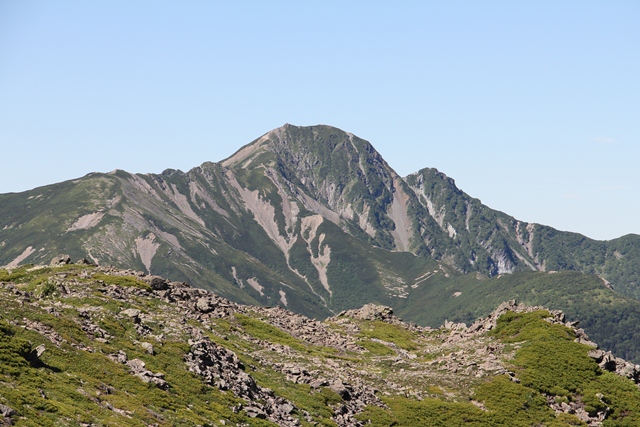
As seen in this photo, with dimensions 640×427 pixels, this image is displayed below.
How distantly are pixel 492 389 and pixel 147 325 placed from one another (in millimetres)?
37185

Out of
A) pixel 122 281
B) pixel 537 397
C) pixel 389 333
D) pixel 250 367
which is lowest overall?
pixel 537 397

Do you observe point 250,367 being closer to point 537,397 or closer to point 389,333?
point 537,397

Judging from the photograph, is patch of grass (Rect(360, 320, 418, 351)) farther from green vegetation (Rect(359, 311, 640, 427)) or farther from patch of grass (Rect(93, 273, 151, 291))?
patch of grass (Rect(93, 273, 151, 291))

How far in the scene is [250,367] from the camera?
77750 mm

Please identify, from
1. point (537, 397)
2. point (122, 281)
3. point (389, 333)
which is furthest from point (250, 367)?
point (389, 333)

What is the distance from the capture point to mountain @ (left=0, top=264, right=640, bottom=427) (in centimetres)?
5444

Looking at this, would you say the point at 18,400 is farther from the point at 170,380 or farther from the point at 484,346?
the point at 484,346

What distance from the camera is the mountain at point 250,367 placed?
54438 millimetres

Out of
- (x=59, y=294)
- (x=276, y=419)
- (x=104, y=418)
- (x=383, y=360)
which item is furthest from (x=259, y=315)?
(x=104, y=418)

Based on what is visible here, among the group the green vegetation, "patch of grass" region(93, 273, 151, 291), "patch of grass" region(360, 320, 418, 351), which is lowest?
the green vegetation

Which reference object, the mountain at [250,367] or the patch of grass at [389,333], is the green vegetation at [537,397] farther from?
the patch of grass at [389,333]

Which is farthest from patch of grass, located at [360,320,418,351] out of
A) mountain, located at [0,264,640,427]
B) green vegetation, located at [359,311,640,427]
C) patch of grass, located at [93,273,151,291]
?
patch of grass, located at [93,273,151,291]

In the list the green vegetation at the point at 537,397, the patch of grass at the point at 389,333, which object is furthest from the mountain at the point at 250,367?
the patch of grass at the point at 389,333

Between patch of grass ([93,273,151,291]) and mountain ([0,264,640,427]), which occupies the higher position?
patch of grass ([93,273,151,291])
